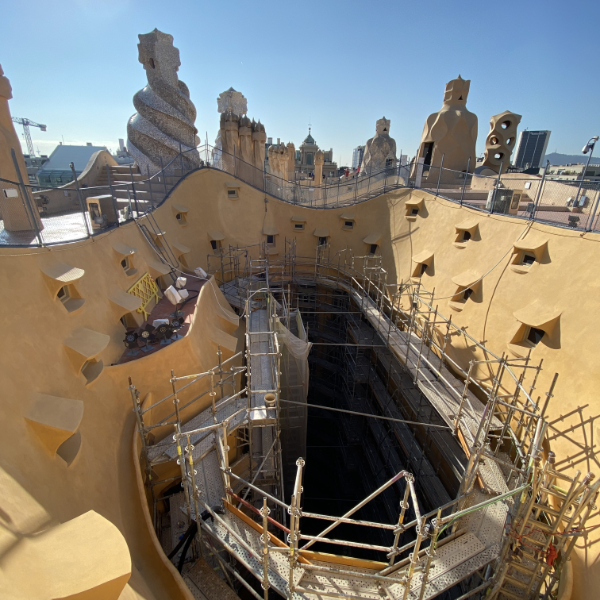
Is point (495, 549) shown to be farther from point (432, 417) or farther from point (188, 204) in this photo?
point (188, 204)

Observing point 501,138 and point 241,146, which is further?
point 501,138

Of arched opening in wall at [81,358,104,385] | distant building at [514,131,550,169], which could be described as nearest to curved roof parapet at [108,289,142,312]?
arched opening in wall at [81,358,104,385]

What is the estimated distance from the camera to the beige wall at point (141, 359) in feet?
18.2

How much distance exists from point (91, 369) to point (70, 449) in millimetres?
1868

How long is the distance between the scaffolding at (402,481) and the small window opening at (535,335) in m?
0.58

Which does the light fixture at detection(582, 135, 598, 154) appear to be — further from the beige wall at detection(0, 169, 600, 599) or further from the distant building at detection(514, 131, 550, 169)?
the distant building at detection(514, 131, 550, 169)

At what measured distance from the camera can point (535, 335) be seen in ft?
29.6

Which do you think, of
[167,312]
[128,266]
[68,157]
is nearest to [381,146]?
[68,157]

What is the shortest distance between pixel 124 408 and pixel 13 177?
6839 mm

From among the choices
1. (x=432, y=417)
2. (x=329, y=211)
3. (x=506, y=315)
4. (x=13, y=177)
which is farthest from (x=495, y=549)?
(x=329, y=211)

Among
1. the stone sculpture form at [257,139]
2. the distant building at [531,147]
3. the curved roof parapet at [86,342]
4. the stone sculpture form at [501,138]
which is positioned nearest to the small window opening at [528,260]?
the curved roof parapet at [86,342]

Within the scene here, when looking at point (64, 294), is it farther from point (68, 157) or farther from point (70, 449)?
point (68, 157)

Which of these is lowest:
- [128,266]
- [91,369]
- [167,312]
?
[167,312]

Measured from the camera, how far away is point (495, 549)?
592 centimetres
